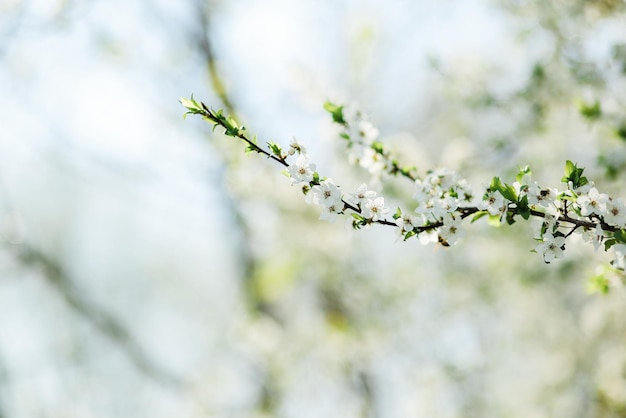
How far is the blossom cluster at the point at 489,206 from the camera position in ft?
5.41

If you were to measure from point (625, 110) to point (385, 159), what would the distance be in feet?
5.90

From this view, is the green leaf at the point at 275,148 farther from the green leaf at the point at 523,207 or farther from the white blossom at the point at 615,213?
the white blossom at the point at 615,213

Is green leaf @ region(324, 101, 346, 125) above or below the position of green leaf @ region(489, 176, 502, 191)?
above

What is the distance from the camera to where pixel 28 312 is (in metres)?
11.7

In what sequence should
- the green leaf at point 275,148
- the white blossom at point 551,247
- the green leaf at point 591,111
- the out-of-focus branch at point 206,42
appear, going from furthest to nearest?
1. the out-of-focus branch at point 206,42
2. the green leaf at point 591,111
3. the green leaf at point 275,148
4. the white blossom at point 551,247

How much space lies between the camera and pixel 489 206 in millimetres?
1736

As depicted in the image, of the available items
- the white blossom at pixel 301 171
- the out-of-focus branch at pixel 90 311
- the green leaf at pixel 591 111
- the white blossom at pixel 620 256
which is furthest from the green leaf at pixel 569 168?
the out-of-focus branch at pixel 90 311

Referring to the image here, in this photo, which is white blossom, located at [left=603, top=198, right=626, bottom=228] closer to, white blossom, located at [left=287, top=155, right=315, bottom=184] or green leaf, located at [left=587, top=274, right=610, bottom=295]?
green leaf, located at [left=587, top=274, right=610, bottom=295]

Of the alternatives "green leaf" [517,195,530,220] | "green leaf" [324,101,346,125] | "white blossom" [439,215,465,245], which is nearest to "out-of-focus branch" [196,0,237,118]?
"green leaf" [324,101,346,125]

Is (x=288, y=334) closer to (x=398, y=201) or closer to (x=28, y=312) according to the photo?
(x=398, y=201)

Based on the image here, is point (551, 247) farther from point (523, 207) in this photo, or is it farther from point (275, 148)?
point (275, 148)

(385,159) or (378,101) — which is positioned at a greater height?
(378,101)

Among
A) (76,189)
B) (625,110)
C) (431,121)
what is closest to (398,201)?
(625,110)

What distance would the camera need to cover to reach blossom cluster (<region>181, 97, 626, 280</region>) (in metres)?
1.65
